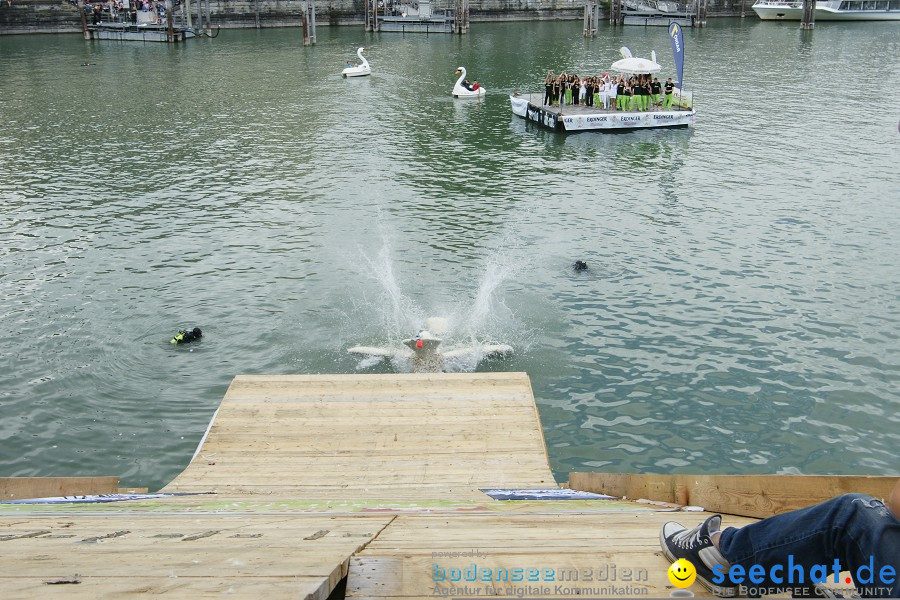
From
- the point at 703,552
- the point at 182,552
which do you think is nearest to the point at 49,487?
the point at 182,552

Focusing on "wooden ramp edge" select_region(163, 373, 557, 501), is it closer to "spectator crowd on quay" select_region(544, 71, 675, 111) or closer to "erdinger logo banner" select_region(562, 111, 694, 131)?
"erdinger logo banner" select_region(562, 111, 694, 131)

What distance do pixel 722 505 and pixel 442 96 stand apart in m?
41.3

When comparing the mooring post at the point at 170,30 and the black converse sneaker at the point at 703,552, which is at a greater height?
the mooring post at the point at 170,30

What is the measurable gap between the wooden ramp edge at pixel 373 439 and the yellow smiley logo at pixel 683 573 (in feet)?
12.5

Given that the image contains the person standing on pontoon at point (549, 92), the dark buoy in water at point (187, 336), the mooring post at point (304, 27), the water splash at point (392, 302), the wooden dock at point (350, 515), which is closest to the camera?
the wooden dock at point (350, 515)

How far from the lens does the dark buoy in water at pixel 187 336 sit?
17.7 m

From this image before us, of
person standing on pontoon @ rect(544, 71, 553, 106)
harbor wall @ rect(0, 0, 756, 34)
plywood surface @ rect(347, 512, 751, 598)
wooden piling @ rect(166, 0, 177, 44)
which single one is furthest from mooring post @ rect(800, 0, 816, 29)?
plywood surface @ rect(347, 512, 751, 598)

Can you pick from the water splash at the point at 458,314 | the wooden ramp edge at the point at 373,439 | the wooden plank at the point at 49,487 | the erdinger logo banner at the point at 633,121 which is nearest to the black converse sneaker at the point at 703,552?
the wooden ramp edge at the point at 373,439

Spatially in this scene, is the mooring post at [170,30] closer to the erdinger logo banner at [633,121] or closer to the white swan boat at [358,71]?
the white swan boat at [358,71]

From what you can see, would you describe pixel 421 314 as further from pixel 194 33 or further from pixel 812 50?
pixel 194 33

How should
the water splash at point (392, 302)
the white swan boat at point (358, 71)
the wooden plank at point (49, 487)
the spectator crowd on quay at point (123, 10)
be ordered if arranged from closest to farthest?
the wooden plank at point (49, 487)
the water splash at point (392, 302)
the white swan boat at point (358, 71)
the spectator crowd on quay at point (123, 10)

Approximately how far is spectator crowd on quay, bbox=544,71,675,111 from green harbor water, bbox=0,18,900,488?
243cm

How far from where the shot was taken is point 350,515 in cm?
798

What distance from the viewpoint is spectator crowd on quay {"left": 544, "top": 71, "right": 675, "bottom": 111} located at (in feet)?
128
